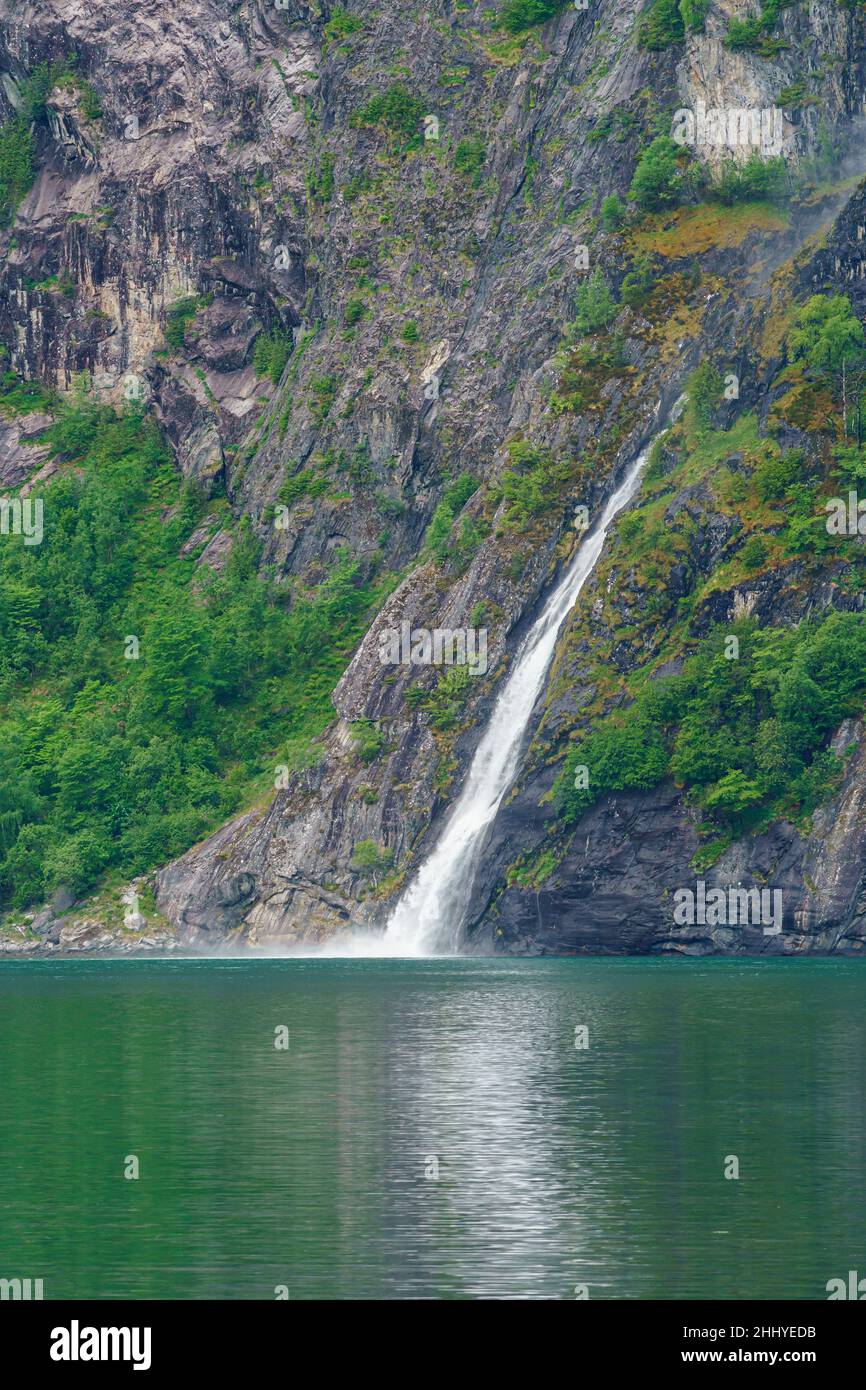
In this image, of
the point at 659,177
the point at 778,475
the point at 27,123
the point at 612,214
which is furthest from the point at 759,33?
the point at 27,123

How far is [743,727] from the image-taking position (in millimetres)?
90500

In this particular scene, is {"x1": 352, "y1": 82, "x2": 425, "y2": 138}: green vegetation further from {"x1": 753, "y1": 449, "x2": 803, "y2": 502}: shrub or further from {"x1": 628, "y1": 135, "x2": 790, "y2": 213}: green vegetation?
{"x1": 753, "y1": 449, "x2": 803, "y2": 502}: shrub

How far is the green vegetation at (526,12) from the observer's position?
125188mm

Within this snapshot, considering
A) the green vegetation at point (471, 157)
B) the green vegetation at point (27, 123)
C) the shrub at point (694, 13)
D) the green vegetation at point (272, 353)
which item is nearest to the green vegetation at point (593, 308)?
the shrub at point (694, 13)

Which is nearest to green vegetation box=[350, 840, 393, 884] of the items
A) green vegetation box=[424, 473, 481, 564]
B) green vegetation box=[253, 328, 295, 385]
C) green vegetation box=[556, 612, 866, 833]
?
green vegetation box=[556, 612, 866, 833]

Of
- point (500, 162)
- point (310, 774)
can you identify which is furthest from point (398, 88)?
point (310, 774)

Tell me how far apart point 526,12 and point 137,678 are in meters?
48.1

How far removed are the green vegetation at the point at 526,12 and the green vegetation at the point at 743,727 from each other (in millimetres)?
51370

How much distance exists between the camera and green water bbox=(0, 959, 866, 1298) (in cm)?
2542

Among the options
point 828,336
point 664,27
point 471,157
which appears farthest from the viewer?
point 471,157

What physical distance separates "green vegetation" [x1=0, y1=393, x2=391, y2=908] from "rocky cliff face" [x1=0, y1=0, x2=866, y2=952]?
3.88 metres

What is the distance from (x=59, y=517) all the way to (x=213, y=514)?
1025 cm

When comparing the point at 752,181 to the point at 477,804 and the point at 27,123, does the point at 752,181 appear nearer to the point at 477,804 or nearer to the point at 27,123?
the point at 477,804

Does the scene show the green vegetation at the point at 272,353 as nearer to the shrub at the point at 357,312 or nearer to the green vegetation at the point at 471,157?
the shrub at the point at 357,312
